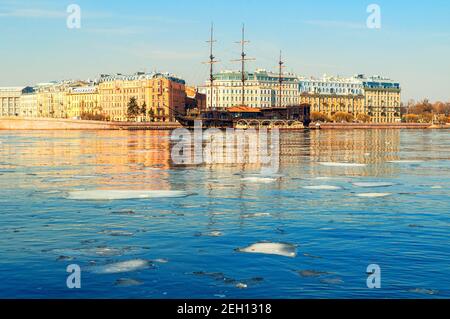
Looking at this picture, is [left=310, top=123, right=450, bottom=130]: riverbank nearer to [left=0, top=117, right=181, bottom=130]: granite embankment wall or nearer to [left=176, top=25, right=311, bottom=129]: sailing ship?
[left=176, top=25, right=311, bottom=129]: sailing ship

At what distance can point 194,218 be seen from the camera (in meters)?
13.3

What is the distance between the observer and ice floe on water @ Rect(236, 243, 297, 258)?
1016 cm

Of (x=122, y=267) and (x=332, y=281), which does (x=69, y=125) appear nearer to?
(x=122, y=267)

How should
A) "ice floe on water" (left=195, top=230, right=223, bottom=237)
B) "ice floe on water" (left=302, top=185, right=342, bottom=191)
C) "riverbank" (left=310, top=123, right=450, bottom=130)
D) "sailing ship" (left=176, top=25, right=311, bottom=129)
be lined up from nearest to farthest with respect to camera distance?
1. "ice floe on water" (left=195, top=230, right=223, bottom=237)
2. "ice floe on water" (left=302, top=185, right=342, bottom=191)
3. "sailing ship" (left=176, top=25, right=311, bottom=129)
4. "riverbank" (left=310, top=123, right=450, bottom=130)

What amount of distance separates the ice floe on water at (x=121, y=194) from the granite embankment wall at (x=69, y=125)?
4704 inches

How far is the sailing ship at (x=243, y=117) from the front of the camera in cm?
12106

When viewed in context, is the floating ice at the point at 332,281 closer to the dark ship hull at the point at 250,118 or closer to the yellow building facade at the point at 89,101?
the dark ship hull at the point at 250,118

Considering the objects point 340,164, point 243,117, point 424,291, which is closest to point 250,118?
point 243,117

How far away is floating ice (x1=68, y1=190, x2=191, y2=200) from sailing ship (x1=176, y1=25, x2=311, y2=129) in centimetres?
9947

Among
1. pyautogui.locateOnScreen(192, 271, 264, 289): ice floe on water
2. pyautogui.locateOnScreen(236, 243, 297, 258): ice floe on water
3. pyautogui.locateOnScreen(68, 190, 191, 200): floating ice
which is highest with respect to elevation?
pyautogui.locateOnScreen(68, 190, 191, 200): floating ice

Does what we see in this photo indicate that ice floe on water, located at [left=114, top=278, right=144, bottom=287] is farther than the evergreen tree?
No

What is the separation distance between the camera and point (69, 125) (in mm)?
140875

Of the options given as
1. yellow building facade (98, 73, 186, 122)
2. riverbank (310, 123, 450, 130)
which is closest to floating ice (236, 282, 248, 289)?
riverbank (310, 123, 450, 130)
